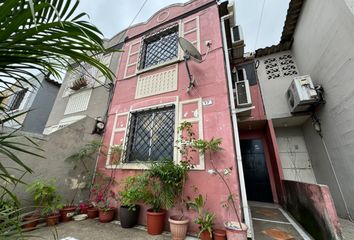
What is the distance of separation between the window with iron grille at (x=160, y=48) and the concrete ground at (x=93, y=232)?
4256 millimetres

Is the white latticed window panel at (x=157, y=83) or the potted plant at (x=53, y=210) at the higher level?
the white latticed window panel at (x=157, y=83)

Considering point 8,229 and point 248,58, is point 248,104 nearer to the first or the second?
point 248,58

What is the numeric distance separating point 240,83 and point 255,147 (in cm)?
272

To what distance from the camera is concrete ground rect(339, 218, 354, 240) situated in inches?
101

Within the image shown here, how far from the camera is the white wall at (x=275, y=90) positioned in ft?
16.8

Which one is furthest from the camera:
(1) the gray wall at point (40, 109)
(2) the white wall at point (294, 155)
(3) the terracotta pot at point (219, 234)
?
(1) the gray wall at point (40, 109)

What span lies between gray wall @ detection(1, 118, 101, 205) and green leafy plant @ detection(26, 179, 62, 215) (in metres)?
0.15

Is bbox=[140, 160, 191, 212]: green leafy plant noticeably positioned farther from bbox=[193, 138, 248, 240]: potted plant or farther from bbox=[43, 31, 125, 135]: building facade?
bbox=[43, 31, 125, 135]: building facade

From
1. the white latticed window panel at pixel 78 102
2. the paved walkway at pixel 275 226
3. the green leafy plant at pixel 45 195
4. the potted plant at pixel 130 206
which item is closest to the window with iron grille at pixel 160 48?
the white latticed window panel at pixel 78 102

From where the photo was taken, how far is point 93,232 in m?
2.82

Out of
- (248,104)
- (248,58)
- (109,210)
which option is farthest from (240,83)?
(109,210)

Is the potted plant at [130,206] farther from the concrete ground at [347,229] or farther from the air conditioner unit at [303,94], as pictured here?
the air conditioner unit at [303,94]

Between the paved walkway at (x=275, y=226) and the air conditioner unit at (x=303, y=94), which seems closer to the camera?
the paved walkway at (x=275, y=226)

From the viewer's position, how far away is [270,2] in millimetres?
4723
